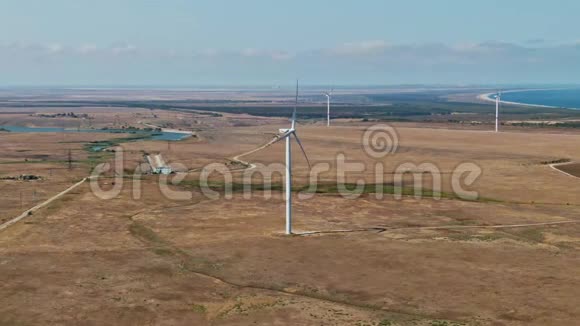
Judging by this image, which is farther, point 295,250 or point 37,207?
point 37,207

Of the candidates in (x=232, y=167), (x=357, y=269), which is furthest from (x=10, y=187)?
(x=357, y=269)

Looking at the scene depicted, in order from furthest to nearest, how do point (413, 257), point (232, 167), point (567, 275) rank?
point (232, 167)
point (413, 257)
point (567, 275)

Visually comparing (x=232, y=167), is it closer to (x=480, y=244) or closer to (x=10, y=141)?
(x=480, y=244)

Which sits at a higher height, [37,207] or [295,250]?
[37,207]

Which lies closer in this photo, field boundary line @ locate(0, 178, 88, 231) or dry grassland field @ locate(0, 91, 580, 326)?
dry grassland field @ locate(0, 91, 580, 326)

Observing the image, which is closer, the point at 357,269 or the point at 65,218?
the point at 357,269

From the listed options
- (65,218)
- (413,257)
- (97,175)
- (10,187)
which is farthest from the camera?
(97,175)

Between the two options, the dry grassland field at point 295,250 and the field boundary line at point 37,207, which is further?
the field boundary line at point 37,207
